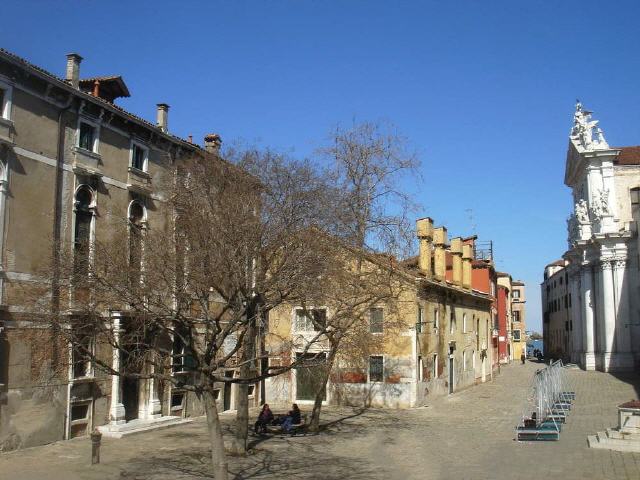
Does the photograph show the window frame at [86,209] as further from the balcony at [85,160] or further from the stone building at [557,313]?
the stone building at [557,313]

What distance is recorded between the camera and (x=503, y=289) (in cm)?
6919

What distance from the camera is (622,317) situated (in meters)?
46.5

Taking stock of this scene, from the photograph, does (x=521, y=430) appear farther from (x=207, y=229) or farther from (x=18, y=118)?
(x=18, y=118)

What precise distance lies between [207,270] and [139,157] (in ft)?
37.1

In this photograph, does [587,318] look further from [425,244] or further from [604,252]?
[425,244]

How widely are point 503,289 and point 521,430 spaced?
50513mm

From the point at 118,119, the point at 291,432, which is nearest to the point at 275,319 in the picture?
the point at 291,432

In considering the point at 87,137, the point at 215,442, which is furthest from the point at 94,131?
the point at 215,442

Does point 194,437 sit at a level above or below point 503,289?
below

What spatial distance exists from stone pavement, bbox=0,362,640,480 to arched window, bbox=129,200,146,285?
16.6 feet

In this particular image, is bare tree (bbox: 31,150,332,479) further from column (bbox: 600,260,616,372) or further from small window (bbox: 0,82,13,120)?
column (bbox: 600,260,616,372)

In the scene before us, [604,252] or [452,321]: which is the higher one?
[604,252]

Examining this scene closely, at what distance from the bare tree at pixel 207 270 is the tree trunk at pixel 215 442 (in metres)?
0.02

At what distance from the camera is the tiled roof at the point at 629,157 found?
163 ft
